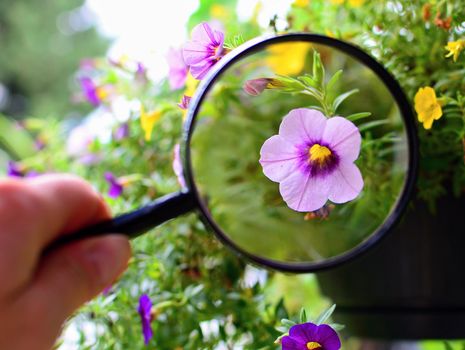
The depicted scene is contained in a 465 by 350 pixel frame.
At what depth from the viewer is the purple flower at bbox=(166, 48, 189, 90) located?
19.4 inches

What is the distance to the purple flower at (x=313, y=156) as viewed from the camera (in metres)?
0.36

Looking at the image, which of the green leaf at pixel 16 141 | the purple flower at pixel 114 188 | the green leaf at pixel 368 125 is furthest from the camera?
the green leaf at pixel 16 141

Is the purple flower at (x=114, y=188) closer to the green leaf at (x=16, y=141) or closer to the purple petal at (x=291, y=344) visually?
the purple petal at (x=291, y=344)

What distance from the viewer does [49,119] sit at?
2.52 ft

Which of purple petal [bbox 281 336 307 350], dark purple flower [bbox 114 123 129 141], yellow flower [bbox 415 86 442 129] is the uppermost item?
yellow flower [bbox 415 86 442 129]

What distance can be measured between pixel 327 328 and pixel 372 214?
0.38 ft

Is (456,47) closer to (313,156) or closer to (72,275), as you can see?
(313,156)

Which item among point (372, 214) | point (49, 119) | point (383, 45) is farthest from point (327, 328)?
point (49, 119)

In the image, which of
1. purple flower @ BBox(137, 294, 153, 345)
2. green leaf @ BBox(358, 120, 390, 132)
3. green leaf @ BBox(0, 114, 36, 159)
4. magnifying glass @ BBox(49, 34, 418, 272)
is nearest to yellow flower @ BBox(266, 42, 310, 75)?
magnifying glass @ BBox(49, 34, 418, 272)

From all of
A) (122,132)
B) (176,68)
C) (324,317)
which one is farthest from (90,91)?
(324,317)

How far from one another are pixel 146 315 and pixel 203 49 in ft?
0.68

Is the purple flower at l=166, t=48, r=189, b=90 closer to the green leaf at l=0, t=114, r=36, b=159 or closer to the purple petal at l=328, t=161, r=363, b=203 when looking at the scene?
the purple petal at l=328, t=161, r=363, b=203

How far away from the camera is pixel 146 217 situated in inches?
14.8

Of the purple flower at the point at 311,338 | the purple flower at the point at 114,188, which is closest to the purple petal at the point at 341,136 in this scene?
the purple flower at the point at 311,338
